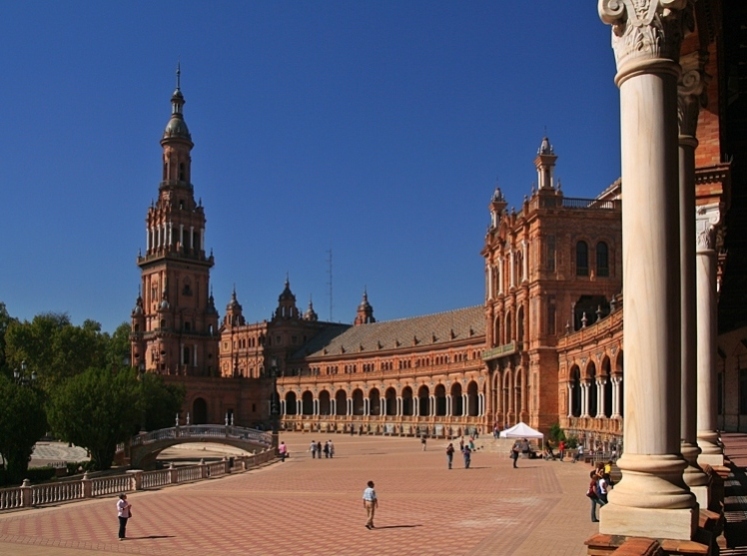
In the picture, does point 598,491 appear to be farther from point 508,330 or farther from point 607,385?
point 508,330

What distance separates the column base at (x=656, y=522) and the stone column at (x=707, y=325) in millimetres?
9304

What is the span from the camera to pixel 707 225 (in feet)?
57.5

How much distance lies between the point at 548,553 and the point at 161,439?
52812 mm

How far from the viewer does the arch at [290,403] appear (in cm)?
12850

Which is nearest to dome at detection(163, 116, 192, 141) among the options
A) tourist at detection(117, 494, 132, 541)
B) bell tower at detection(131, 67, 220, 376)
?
bell tower at detection(131, 67, 220, 376)

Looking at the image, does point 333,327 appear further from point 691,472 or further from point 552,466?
point 691,472

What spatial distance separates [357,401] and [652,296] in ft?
370

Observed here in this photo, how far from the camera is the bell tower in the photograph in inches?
4983

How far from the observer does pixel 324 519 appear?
2788 cm

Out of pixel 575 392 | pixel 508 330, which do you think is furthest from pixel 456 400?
pixel 575 392

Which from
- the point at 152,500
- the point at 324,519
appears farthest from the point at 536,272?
the point at 324,519

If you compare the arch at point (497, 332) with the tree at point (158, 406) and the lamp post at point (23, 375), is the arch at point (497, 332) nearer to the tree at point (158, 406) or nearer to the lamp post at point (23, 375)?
the tree at point (158, 406)

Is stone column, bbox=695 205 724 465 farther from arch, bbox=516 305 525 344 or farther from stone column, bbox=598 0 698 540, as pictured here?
arch, bbox=516 305 525 344

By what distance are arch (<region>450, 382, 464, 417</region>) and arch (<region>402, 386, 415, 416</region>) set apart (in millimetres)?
9766
